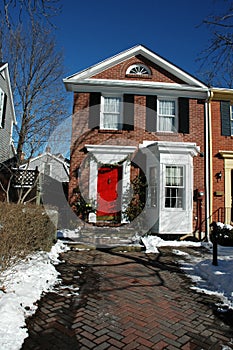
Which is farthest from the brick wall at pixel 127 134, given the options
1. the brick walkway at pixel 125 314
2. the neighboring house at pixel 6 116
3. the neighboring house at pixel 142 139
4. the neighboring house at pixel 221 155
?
the brick walkway at pixel 125 314

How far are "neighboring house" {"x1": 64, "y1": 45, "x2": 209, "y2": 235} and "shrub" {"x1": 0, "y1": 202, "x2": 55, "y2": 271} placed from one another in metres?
4.73

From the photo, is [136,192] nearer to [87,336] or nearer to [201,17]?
[201,17]

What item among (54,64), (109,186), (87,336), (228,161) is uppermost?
(54,64)

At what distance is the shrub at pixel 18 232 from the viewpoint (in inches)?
137

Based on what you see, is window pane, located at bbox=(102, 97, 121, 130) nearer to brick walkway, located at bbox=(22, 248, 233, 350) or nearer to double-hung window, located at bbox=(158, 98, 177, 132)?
double-hung window, located at bbox=(158, 98, 177, 132)

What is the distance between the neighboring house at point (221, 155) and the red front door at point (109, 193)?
382 centimetres

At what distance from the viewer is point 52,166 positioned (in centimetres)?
2970

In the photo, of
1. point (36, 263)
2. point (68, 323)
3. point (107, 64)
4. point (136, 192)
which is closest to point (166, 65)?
point (107, 64)

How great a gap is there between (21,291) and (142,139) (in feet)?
25.8

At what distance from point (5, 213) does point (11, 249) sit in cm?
52

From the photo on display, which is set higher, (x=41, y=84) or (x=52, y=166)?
(x=41, y=84)

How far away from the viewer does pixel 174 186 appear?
9.91m

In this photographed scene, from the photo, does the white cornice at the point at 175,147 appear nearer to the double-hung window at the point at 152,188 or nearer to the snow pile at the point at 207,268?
the double-hung window at the point at 152,188

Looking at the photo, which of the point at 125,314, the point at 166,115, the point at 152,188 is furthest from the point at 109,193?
the point at 125,314
